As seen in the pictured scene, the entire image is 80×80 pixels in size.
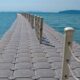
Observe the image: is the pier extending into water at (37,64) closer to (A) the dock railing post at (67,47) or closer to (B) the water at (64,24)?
(A) the dock railing post at (67,47)

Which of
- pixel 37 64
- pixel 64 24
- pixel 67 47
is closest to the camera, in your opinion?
pixel 67 47

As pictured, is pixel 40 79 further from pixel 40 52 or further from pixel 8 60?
pixel 40 52

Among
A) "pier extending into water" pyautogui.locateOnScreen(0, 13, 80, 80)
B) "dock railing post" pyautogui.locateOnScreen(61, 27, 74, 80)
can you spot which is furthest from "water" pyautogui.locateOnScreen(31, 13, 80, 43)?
"dock railing post" pyautogui.locateOnScreen(61, 27, 74, 80)

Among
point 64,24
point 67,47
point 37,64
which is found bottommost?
point 64,24

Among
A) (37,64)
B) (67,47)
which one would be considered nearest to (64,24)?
(37,64)

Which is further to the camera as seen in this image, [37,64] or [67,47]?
[37,64]

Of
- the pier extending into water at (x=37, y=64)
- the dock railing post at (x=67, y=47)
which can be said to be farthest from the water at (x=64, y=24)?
the dock railing post at (x=67, y=47)

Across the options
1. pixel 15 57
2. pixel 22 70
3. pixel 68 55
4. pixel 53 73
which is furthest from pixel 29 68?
pixel 68 55

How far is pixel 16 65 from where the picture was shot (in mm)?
6797

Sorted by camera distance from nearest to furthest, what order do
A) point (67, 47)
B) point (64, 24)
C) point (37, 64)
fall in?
1. point (67, 47)
2. point (37, 64)
3. point (64, 24)

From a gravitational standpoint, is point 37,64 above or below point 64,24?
above

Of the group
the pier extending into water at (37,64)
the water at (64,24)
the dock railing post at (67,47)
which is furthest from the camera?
the water at (64,24)

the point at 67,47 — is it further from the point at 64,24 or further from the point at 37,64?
the point at 64,24

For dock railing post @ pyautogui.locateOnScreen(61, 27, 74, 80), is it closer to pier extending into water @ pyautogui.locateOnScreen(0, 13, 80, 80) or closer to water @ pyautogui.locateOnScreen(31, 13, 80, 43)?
pier extending into water @ pyautogui.locateOnScreen(0, 13, 80, 80)
